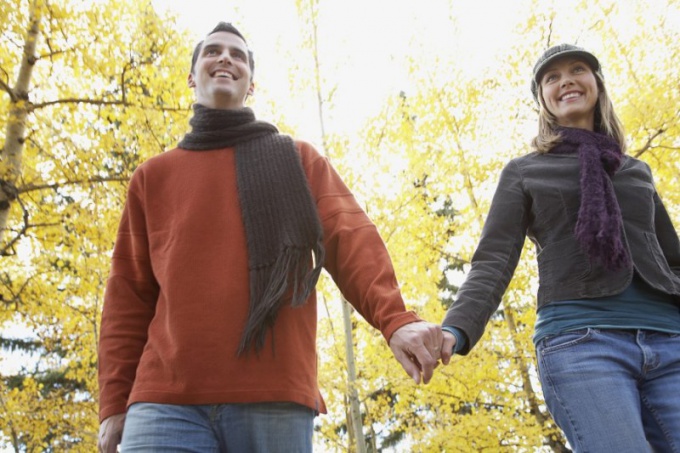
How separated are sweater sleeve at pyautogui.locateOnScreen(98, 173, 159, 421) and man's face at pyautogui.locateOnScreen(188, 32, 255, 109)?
40 centimetres

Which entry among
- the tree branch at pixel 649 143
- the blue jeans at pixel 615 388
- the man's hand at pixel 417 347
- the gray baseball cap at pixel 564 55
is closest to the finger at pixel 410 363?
the man's hand at pixel 417 347

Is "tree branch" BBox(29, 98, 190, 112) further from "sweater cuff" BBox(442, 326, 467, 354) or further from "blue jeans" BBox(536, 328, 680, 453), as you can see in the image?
"blue jeans" BBox(536, 328, 680, 453)

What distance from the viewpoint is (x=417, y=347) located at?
1.41m

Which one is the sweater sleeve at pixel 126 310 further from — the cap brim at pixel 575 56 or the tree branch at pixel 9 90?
the tree branch at pixel 9 90

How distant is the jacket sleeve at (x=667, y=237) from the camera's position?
76.1 inches

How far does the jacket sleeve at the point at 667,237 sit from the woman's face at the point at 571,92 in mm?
406

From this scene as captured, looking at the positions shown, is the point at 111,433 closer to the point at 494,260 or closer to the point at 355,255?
the point at 355,255

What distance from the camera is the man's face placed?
2.02 meters

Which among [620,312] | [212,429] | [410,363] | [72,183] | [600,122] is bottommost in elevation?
[212,429]

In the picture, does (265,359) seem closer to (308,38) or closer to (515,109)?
(515,109)

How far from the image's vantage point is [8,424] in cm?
781

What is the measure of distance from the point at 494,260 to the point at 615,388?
0.53 metres

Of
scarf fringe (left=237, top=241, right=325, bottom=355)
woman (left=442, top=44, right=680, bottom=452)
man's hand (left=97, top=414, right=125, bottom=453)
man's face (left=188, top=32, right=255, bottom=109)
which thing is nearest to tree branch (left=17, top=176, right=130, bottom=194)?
man's face (left=188, top=32, right=255, bottom=109)

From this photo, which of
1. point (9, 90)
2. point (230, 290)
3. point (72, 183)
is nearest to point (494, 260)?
point (230, 290)
